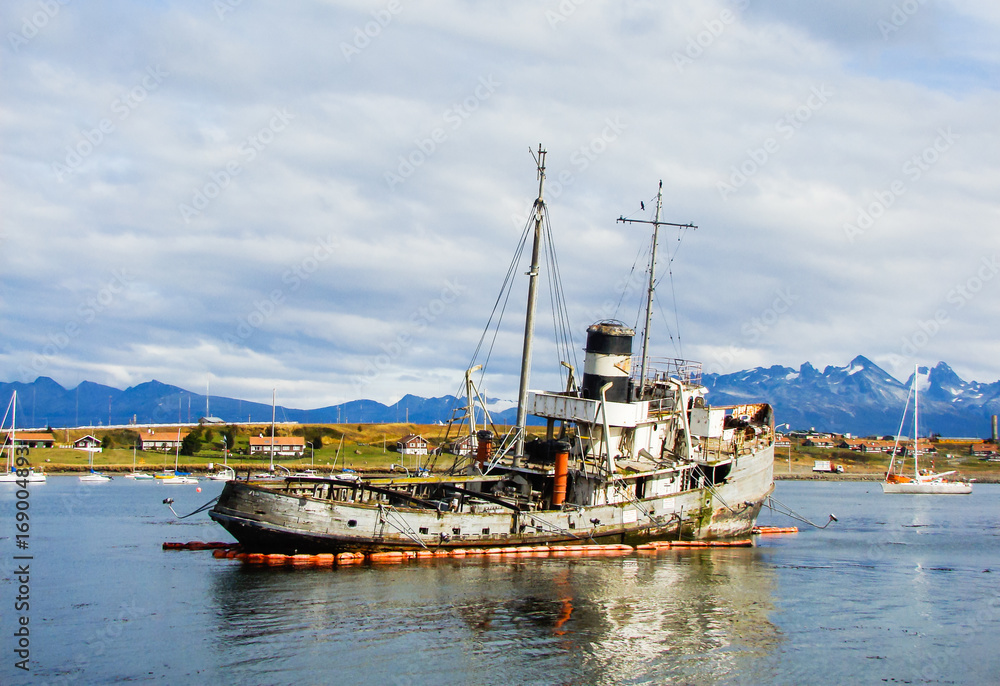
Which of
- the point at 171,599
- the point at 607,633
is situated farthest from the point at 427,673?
the point at 171,599

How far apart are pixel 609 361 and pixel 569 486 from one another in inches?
262

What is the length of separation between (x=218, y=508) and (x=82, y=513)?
33.5 metres

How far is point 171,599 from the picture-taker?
102 ft

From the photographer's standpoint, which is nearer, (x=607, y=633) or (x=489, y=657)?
(x=489, y=657)

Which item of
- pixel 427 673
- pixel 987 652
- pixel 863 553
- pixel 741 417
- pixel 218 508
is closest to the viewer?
pixel 427 673

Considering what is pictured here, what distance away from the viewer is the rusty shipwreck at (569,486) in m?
36.8

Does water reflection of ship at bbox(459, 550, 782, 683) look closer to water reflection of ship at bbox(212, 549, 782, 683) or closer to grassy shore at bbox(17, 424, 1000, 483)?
water reflection of ship at bbox(212, 549, 782, 683)

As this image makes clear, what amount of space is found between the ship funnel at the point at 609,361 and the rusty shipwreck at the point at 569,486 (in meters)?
0.06

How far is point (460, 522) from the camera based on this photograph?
1567 inches

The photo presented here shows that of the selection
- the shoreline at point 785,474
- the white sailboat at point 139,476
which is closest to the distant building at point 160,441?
the shoreline at point 785,474

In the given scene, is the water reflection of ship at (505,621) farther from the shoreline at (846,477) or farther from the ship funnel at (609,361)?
the shoreline at (846,477)

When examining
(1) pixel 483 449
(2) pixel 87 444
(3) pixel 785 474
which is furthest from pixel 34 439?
(1) pixel 483 449

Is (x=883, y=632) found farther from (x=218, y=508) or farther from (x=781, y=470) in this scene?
(x=781, y=470)

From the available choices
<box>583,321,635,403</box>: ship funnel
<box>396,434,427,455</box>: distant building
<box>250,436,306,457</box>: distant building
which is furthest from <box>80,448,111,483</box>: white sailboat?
<box>583,321,635,403</box>: ship funnel
